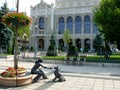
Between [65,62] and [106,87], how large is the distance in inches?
427

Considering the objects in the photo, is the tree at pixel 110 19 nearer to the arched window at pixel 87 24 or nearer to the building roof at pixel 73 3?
the arched window at pixel 87 24

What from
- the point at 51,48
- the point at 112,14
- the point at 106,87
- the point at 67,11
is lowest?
the point at 106,87

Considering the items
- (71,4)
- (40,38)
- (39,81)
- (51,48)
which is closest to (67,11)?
(71,4)

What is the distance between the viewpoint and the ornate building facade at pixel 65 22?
193 ft

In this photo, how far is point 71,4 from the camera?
203 ft

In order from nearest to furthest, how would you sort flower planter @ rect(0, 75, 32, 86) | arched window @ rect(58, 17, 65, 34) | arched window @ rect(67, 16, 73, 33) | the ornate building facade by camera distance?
flower planter @ rect(0, 75, 32, 86) < the ornate building facade < arched window @ rect(67, 16, 73, 33) < arched window @ rect(58, 17, 65, 34)

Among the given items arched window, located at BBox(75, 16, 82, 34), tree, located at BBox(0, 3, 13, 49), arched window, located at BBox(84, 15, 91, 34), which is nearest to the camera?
tree, located at BBox(0, 3, 13, 49)

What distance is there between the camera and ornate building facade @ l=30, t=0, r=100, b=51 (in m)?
59.0

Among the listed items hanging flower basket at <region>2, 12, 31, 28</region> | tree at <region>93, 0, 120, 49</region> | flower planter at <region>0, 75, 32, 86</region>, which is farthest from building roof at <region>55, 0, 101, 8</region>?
flower planter at <region>0, 75, 32, 86</region>

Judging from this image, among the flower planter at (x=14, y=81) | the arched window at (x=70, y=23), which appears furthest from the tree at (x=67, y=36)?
the flower planter at (x=14, y=81)

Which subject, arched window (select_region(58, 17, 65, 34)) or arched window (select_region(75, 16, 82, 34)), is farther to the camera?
arched window (select_region(58, 17, 65, 34))

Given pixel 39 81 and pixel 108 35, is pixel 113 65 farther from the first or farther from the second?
pixel 39 81

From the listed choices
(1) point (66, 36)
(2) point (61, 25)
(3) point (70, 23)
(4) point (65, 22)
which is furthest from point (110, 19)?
(2) point (61, 25)

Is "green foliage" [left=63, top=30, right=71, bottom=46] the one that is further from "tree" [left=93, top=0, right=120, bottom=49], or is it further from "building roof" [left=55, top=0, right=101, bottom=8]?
"tree" [left=93, top=0, right=120, bottom=49]
